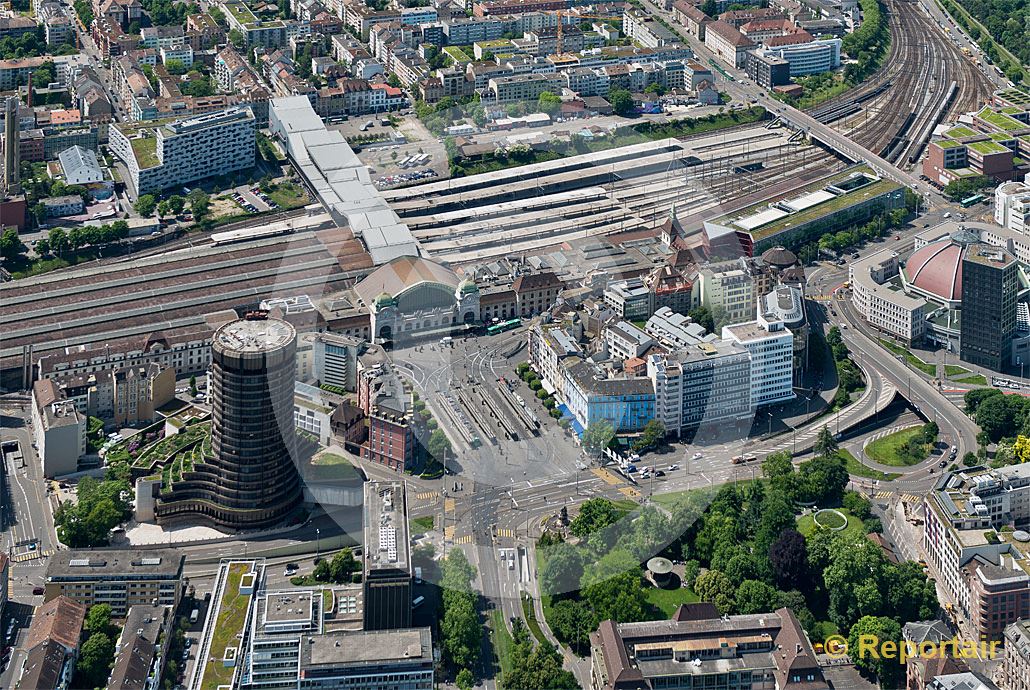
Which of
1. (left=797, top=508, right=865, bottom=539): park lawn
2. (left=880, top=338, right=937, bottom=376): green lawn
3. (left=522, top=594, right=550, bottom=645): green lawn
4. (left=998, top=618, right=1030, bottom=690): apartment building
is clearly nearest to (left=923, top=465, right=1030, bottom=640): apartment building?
(left=998, top=618, right=1030, bottom=690): apartment building

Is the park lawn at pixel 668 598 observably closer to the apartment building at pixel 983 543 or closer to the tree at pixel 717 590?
the tree at pixel 717 590

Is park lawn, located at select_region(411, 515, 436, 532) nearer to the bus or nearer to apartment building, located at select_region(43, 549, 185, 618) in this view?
apartment building, located at select_region(43, 549, 185, 618)

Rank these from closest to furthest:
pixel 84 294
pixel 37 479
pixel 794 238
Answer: pixel 37 479 < pixel 84 294 < pixel 794 238

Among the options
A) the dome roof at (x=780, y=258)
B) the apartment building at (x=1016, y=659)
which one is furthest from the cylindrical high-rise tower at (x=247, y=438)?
the dome roof at (x=780, y=258)

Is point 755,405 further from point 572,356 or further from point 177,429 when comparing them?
point 177,429

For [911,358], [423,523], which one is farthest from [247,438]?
[911,358]

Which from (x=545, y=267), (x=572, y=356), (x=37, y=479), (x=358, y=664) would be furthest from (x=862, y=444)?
(x=37, y=479)
